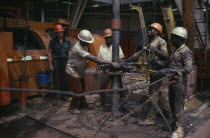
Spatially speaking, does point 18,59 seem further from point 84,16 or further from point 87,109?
point 84,16

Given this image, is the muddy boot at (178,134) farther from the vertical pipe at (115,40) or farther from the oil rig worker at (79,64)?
the oil rig worker at (79,64)

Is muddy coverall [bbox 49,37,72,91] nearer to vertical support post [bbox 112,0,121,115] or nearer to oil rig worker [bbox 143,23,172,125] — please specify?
vertical support post [bbox 112,0,121,115]

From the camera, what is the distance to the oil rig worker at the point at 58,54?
637 cm

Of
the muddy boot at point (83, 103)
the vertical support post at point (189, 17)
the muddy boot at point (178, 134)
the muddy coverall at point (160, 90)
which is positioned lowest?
the muddy boot at point (178, 134)

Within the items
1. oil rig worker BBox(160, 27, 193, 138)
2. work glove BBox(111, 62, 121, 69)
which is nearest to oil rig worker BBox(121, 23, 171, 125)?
oil rig worker BBox(160, 27, 193, 138)

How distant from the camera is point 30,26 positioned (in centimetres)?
693

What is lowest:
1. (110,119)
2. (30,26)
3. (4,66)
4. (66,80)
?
(110,119)

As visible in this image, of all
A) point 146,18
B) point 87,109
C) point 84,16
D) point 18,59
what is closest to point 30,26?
point 18,59

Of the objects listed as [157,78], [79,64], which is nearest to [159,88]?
[157,78]

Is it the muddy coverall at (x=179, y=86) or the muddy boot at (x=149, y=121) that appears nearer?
the muddy coverall at (x=179, y=86)

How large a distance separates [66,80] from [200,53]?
533 cm

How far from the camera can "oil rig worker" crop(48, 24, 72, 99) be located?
6.37m

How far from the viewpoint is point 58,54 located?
21.0 ft

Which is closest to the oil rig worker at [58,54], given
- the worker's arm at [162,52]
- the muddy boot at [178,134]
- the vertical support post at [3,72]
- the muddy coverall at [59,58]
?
the muddy coverall at [59,58]
